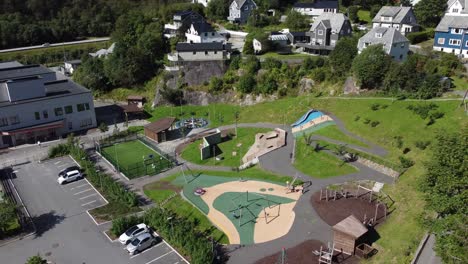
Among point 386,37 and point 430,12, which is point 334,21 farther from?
point 430,12

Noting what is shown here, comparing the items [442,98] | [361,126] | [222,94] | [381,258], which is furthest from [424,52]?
[381,258]

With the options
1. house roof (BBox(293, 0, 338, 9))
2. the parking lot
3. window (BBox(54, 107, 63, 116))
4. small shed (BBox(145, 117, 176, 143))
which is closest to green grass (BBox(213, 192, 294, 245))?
the parking lot

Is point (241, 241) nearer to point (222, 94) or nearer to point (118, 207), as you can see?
point (118, 207)

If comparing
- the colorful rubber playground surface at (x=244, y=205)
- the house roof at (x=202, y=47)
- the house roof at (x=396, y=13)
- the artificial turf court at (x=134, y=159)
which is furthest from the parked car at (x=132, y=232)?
the house roof at (x=396, y=13)

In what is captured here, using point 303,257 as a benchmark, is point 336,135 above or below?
above

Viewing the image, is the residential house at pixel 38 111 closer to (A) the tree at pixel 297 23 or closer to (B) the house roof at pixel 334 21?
(B) the house roof at pixel 334 21

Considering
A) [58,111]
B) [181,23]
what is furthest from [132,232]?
[181,23]
